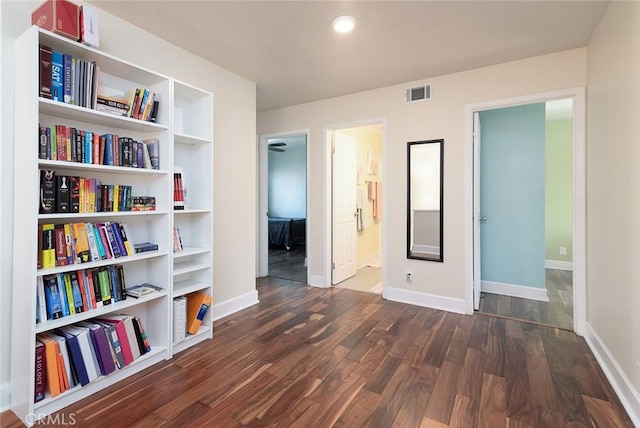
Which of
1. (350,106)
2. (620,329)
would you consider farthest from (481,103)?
(620,329)

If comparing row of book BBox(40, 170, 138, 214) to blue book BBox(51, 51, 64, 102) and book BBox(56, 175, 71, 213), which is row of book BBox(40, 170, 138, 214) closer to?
book BBox(56, 175, 71, 213)

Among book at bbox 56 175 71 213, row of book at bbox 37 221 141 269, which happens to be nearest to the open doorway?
row of book at bbox 37 221 141 269

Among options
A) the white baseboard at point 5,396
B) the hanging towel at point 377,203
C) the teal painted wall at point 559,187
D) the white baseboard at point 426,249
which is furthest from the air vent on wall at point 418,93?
the white baseboard at point 5,396

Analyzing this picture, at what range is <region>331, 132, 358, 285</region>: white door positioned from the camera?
169 inches

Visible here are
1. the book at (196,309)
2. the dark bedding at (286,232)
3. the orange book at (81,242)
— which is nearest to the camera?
the orange book at (81,242)

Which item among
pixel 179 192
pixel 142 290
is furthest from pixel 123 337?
pixel 179 192

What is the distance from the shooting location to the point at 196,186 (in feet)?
8.96

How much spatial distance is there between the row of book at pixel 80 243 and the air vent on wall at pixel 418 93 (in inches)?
122

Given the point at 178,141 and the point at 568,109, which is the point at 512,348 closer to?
the point at 178,141

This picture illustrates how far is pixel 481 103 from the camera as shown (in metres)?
3.10

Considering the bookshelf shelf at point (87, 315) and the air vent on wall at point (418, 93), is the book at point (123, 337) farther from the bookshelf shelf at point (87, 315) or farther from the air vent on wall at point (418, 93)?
the air vent on wall at point (418, 93)

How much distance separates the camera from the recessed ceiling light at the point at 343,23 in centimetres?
223

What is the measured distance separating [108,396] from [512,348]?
2887mm

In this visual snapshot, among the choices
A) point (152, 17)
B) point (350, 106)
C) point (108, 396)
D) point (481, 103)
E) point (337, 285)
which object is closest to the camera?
point (108, 396)
